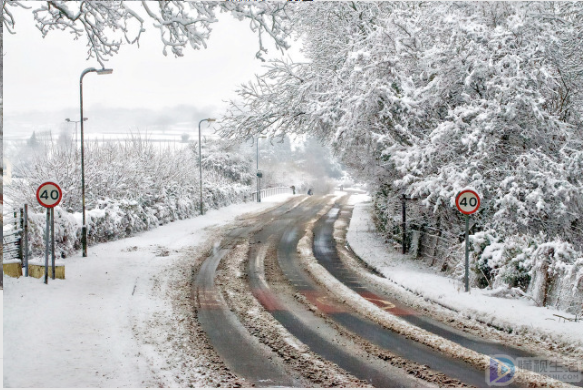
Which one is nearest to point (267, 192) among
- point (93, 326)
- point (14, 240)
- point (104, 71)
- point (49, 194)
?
point (104, 71)

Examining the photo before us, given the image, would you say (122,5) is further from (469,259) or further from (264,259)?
(469,259)

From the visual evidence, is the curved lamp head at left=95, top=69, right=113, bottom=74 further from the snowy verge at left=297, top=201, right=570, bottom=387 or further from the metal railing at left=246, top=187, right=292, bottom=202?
the metal railing at left=246, top=187, right=292, bottom=202

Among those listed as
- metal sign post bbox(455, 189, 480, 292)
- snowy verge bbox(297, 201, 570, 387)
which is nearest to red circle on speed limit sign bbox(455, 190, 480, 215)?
metal sign post bbox(455, 189, 480, 292)

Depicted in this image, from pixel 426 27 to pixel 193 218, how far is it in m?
17.6

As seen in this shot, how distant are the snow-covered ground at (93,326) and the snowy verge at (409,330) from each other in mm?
3692

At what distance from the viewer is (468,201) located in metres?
9.82

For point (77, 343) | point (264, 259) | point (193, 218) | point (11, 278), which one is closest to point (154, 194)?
point (193, 218)

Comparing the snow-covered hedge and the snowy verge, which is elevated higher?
the snow-covered hedge

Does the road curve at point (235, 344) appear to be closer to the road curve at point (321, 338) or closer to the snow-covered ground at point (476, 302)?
the road curve at point (321, 338)

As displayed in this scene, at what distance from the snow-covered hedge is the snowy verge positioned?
25.5 ft

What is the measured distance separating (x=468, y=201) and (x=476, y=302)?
2.34 m

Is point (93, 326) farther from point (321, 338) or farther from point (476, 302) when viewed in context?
point (476, 302)

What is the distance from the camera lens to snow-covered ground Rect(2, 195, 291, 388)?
5.61 metres

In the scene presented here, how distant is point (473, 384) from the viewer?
5.41 meters
